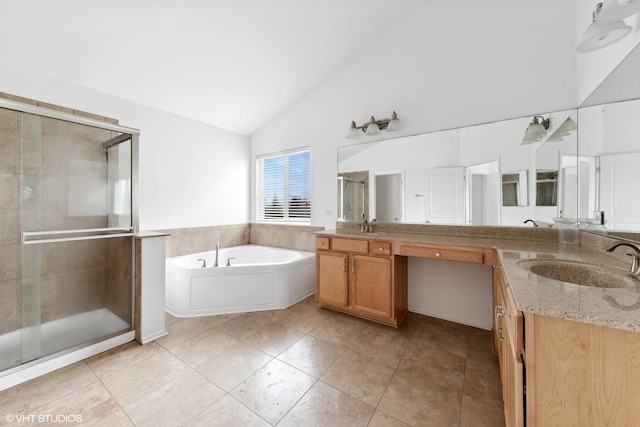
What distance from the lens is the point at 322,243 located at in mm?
2736

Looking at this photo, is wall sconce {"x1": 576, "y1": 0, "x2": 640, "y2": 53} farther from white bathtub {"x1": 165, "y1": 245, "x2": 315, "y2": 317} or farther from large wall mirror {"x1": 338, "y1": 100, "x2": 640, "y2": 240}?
white bathtub {"x1": 165, "y1": 245, "x2": 315, "y2": 317}

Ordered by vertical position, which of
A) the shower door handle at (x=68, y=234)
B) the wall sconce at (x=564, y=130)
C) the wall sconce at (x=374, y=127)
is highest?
the wall sconce at (x=374, y=127)

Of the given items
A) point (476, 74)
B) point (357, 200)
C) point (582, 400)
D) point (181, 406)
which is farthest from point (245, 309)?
point (476, 74)

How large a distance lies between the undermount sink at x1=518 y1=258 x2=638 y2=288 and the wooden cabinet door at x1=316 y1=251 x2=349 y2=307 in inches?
61.0

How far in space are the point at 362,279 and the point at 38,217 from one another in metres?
2.80

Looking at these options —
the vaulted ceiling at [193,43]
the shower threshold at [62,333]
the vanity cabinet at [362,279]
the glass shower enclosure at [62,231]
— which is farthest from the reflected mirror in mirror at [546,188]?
A: the shower threshold at [62,333]

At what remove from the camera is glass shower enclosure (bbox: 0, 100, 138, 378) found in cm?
185

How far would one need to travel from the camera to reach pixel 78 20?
1932 millimetres

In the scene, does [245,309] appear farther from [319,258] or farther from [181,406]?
[181,406]

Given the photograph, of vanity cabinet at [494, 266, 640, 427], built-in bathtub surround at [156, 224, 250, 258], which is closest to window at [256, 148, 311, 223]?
built-in bathtub surround at [156, 224, 250, 258]

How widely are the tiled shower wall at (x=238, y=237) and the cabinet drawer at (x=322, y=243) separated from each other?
2.31 ft

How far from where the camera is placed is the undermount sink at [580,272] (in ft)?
3.53

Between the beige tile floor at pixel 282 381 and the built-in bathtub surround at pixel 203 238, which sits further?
→ the built-in bathtub surround at pixel 203 238

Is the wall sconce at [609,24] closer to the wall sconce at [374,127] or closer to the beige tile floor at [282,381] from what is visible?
the wall sconce at [374,127]
